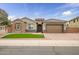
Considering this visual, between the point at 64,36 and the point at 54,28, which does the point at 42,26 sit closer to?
the point at 54,28

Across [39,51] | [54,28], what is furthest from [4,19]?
[39,51]

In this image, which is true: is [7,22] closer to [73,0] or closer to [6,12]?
[6,12]

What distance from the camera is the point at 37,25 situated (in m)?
16.0

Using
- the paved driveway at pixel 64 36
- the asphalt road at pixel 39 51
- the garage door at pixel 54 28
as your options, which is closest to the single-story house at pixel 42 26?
the garage door at pixel 54 28

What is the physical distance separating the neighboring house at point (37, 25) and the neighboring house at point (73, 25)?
1.65ft

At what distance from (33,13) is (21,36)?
216 centimetres

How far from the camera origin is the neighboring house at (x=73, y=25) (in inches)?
568

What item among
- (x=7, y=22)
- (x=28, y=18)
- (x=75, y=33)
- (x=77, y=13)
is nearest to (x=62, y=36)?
(x=75, y=33)

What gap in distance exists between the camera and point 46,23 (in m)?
15.7

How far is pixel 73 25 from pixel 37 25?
124 inches

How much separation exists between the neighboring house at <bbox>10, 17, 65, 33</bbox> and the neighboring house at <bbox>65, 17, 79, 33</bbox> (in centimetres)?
50

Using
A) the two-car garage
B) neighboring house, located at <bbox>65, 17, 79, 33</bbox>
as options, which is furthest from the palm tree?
neighboring house, located at <bbox>65, 17, 79, 33</bbox>

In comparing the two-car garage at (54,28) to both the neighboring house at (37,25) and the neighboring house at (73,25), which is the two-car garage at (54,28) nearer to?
the neighboring house at (37,25)

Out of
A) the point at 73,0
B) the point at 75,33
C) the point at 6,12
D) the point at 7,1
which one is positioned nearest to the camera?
the point at 73,0
